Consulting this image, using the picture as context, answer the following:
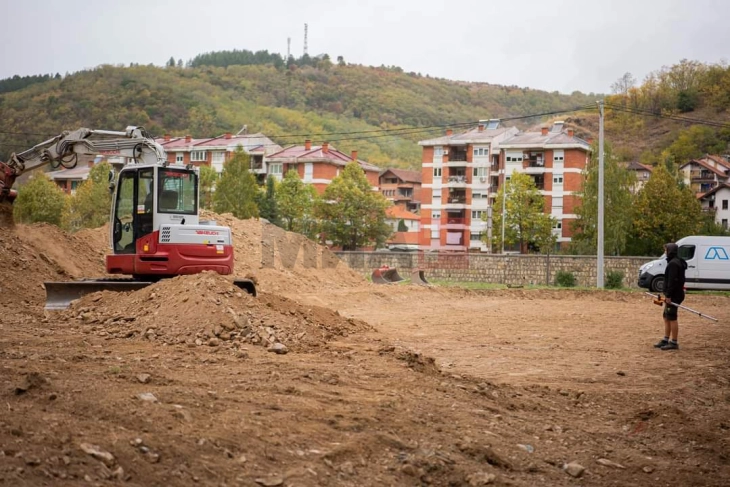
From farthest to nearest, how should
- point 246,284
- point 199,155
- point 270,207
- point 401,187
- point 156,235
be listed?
point 401,187 < point 199,155 < point 270,207 < point 246,284 < point 156,235

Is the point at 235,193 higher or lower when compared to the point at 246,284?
higher

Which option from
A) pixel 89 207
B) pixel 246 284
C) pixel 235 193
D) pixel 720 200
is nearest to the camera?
pixel 246 284

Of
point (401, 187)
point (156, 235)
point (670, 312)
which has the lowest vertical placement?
point (670, 312)

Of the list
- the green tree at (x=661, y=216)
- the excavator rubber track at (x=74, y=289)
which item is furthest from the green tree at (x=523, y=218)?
the excavator rubber track at (x=74, y=289)

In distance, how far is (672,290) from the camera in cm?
1616

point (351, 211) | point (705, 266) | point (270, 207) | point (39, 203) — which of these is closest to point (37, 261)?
point (705, 266)

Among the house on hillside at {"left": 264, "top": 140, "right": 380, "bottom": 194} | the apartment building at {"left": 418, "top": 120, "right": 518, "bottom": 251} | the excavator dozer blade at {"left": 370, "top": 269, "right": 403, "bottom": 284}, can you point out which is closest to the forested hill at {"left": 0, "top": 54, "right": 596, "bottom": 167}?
the house on hillside at {"left": 264, "top": 140, "right": 380, "bottom": 194}

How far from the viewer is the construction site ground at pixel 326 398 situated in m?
6.97

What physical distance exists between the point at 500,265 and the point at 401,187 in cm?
7493

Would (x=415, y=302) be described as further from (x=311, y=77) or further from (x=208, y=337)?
(x=311, y=77)

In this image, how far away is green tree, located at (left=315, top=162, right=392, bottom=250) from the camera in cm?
7425

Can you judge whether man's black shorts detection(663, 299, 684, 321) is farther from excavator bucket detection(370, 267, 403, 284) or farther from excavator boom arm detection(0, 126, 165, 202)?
excavator bucket detection(370, 267, 403, 284)

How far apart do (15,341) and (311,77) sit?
17204 cm

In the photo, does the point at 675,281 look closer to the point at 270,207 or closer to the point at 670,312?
the point at 670,312
